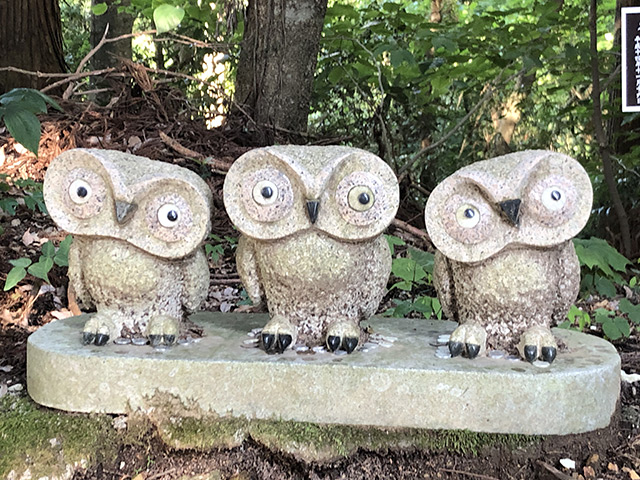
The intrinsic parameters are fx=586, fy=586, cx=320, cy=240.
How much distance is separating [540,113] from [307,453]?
16.7ft

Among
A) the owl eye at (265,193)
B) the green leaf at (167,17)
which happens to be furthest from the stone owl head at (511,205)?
the green leaf at (167,17)

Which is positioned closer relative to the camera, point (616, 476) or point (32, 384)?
point (616, 476)

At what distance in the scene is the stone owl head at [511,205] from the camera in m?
1.63

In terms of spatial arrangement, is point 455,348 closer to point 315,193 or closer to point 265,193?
point 315,193

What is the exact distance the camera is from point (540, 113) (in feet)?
19.1

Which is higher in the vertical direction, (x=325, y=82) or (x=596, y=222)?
(x=325, y=82)

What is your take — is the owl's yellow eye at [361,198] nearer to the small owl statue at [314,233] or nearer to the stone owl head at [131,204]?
the small owl statue at [314,233]

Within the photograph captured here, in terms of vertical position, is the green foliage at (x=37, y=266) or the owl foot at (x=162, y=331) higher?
the green foliage at (x=37, y=266)

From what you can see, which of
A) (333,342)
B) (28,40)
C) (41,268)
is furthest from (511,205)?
(28,40)

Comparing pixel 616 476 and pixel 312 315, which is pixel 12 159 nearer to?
pixel 312 315

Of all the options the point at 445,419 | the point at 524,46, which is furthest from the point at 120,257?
the point at 524,46

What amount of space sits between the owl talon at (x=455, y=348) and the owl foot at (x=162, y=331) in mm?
863

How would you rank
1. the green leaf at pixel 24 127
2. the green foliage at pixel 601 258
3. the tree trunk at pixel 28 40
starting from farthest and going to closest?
the tree trunk at pixel 28 40, the green foliage at pixel 601 258, the green leaf at pixel 24 127

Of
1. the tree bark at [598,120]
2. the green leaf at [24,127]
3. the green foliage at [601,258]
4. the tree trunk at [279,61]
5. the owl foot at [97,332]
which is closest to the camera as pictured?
the owl foot at [97,332]
